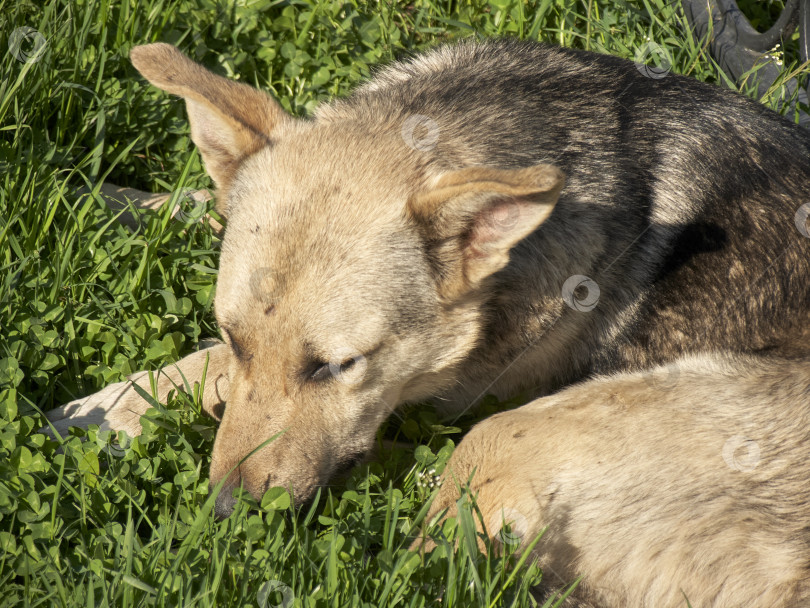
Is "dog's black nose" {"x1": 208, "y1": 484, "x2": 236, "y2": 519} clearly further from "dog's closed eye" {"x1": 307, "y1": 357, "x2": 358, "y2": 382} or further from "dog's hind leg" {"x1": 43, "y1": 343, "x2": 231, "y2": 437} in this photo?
"dog's hind leg" {"x1": 43, "y1": 343, "x2": 231, "y2": 437}

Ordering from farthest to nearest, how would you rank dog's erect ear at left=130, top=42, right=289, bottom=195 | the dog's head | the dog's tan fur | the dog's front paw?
the dog's front paw < dog's erect ear at left=130, top=42, right=289, bottom=195 < the dog's head < the dog's tan fur

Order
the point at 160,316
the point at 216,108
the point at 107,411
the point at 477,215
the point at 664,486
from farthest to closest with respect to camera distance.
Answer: the point at 160,316 → the point at 107,411 → the point at 216,108 → the point at 664,486 → the point at 477,215

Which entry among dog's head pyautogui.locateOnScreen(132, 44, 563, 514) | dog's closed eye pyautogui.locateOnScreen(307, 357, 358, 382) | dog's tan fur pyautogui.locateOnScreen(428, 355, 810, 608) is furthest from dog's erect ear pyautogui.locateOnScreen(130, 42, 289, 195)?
dog's tan fur pyautogui.locateOnScreen(428, 355, 810, 608)

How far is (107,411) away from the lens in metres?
3.76

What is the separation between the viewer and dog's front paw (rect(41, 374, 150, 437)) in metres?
3.70

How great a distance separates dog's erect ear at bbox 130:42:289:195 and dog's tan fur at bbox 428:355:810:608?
1442mm

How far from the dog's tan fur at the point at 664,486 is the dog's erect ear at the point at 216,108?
144cm

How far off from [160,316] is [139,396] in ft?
1.91

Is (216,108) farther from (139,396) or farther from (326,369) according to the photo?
(139,396)

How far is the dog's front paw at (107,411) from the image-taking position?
3699mm

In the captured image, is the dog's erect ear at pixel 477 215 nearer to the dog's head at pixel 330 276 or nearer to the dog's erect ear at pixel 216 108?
the dog's head at pixel 330 276

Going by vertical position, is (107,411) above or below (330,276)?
below

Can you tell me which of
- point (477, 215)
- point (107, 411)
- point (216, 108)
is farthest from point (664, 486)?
point (107, 411)

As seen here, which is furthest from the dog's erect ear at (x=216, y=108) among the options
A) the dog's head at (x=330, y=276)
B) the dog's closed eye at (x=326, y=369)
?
the dog's closed eye at (x=326, y=369)
